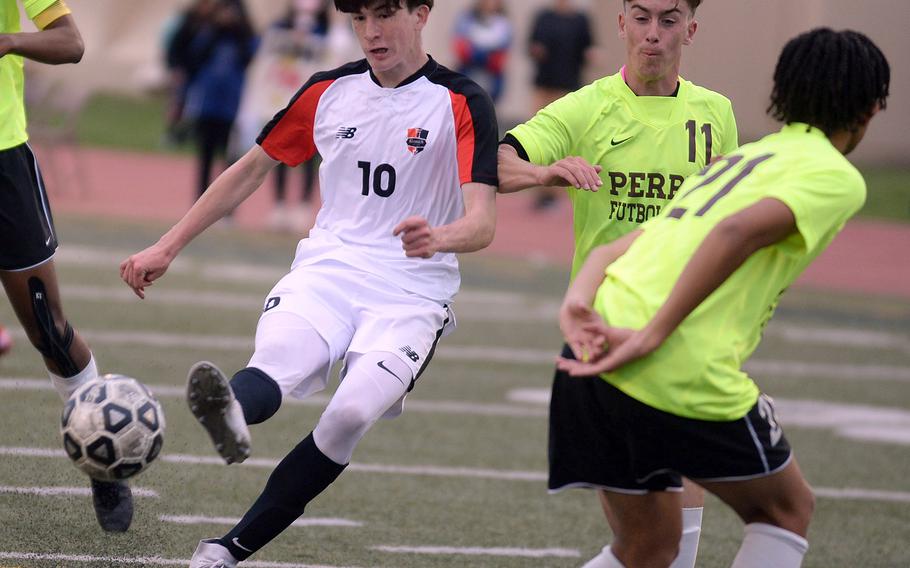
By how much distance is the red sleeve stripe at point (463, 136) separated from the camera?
16.0ft

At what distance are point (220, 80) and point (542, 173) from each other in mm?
10443

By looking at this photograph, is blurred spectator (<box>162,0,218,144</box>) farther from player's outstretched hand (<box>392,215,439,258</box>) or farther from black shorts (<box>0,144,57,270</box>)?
player's outstretched hand (<box>392,215,439,258</box>)

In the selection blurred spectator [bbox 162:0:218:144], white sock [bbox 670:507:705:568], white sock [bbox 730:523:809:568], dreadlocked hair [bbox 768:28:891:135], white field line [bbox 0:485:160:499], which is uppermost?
dreadlocked hair [bbox 768:28:891:135]

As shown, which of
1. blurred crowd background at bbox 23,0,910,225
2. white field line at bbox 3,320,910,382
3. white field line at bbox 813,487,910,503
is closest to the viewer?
white field line at bbox 813,487,910,503

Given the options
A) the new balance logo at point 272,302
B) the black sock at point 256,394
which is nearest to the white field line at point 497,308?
the new balance logo at point 272,302

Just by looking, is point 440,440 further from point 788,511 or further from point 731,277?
point 731,277

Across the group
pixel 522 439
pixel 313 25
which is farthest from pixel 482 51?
pixel 522 439

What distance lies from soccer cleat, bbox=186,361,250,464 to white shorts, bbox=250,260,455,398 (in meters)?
0.43

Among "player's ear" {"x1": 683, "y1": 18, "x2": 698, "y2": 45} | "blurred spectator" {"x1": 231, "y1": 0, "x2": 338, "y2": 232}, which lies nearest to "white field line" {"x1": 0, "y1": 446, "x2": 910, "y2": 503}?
"player's ear" {"x1": 683, "y1": 18, "x2": 698, "y2": 45}

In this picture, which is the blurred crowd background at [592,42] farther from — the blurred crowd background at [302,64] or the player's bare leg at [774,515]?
the player's bare leg at [774,515]

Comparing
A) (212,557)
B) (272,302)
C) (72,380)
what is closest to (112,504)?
(72,380)

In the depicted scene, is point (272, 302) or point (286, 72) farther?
point (286, 72)

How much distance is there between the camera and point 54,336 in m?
5.66

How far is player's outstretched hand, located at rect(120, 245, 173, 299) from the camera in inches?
197
